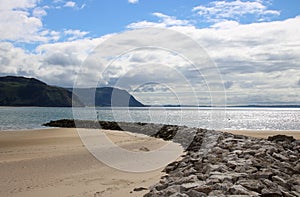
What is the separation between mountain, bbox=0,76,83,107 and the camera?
182 metres

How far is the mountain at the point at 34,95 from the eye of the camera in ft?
596

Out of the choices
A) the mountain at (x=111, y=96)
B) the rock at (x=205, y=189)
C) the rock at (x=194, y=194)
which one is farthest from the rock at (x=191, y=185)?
the mountain at (x=111, y=96)

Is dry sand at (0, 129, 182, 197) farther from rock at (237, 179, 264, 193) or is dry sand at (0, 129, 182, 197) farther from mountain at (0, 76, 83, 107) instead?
mountain at (0, 76, 83, 107)

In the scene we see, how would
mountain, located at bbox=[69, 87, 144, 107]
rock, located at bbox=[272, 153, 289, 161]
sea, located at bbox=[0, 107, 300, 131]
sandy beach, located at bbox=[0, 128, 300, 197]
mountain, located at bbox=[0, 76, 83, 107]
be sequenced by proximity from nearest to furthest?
sandy beach, located at bbox=[0, 128, 300, 197] → rock, located at bbox=[272, 153, 289, 161] → mountain, located at bbox=[69, 87, 144, 107] → sea, located at bbox=[0, 107, 300, 131] → mountain, located at bbox=[0, 76, 83, 107]

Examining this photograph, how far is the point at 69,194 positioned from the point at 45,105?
181 metres

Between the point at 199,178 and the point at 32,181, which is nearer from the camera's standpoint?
the point at 199,178

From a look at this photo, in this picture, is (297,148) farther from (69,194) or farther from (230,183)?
(69,194)

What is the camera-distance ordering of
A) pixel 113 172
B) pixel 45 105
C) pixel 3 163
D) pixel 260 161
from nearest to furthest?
pixel 260 161
pixel 113 172
pixel 3 163
pixel 45 105

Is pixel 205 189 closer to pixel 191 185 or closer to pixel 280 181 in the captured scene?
pixel 191 185

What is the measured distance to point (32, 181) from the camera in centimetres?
981

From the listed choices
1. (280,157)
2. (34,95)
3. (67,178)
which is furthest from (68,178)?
(34,95)

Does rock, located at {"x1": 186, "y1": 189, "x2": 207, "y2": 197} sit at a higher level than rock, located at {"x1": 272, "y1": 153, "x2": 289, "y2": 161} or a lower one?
lower

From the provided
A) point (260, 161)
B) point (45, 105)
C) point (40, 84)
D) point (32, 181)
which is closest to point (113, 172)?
point (32, 181)

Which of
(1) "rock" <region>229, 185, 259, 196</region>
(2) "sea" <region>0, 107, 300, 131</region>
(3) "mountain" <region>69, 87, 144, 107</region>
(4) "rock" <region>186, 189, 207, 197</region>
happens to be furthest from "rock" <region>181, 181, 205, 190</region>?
(2) "sea" <region>0, 107, 300, 131</region>
